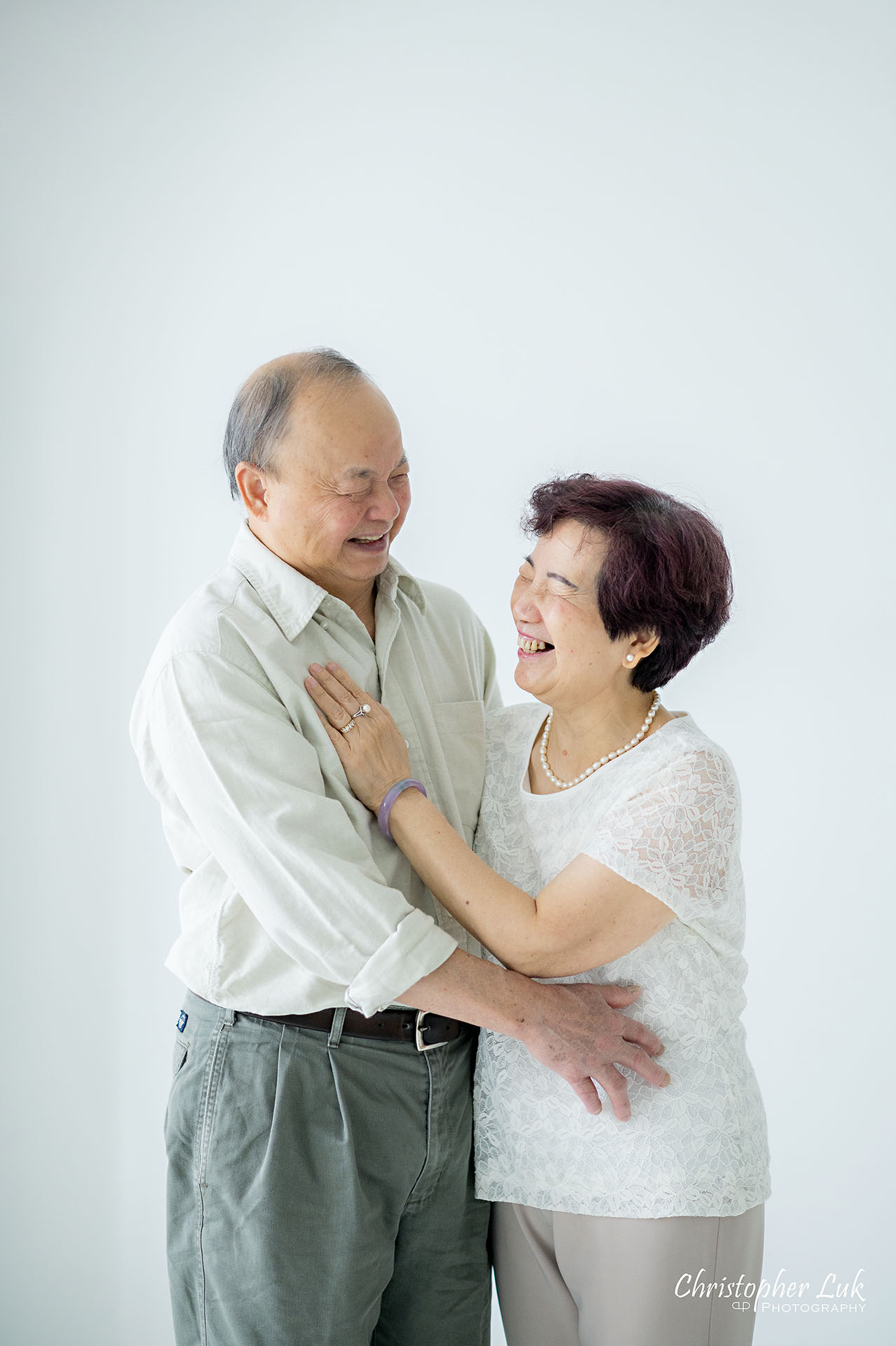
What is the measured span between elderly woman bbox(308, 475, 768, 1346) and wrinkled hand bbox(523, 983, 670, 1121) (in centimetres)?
4

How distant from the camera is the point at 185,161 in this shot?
8.93 feet

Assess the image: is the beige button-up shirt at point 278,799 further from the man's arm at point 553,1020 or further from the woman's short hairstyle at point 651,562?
the woman's short hairstyle at point 651,562

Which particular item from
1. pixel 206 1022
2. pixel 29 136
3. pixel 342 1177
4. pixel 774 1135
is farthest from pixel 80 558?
pixel 774 1135

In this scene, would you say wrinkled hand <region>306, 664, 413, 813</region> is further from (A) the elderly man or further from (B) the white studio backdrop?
(B) the white studio backdrop

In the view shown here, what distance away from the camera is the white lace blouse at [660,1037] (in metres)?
1.55

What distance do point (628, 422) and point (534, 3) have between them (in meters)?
1.03

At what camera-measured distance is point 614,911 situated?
60.6 inches

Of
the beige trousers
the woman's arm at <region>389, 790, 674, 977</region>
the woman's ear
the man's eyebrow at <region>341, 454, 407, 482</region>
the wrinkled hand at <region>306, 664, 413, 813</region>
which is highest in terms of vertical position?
the man's eyebrow at <region>341, 454, 407, 482</region>

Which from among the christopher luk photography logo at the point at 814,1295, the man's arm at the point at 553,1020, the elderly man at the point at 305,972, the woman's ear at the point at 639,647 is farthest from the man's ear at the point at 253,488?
the christopher luk photography logo at the point at 814,1295

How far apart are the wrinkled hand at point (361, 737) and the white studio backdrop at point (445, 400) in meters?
1.17

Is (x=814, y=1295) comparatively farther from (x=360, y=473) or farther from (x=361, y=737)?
(x=360, y=473)

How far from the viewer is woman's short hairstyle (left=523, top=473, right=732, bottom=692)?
1.67 meters

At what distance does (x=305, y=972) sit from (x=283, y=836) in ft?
0.74

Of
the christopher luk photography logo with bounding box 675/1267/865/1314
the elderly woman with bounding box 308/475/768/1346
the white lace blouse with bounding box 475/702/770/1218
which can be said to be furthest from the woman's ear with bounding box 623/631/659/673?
the christopher luk photography logo with bounding box 675/1267/865/1314
